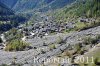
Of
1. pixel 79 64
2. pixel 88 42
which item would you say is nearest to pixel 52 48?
pixel 88 42

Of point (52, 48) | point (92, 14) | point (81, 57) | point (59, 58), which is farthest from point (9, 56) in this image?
point (92, 14)

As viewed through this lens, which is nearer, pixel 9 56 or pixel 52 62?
pixel 52 62

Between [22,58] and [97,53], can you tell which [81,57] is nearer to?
[97,53]

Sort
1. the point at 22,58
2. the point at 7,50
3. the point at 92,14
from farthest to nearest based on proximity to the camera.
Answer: the point at 92,14
the point at 7,50
the point at 22,58

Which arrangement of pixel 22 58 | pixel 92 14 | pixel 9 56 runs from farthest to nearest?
pixel 92 14, pixel 9 56, pixel 22 58

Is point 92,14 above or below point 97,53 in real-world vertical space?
above

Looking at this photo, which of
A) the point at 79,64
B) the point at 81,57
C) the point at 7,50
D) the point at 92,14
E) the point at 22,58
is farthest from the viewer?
the point at 92,14

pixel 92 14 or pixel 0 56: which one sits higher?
pixel 92 14

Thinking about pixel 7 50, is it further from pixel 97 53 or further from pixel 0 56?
pixel 97 53

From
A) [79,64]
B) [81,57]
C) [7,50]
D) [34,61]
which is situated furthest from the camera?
[7,50]
